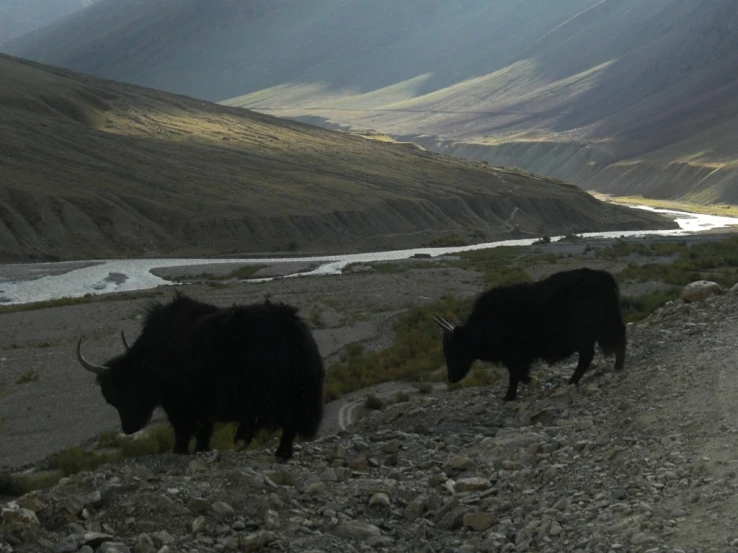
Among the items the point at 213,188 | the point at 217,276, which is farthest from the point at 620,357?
the point at 213,188

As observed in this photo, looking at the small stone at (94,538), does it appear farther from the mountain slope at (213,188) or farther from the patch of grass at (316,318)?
the mountain slope at (213,188)

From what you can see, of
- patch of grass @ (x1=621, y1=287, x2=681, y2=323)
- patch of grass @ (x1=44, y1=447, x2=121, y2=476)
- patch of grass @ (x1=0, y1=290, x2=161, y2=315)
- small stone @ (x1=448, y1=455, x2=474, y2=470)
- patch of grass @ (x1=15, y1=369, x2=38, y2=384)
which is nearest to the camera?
small stone @ (x1=448, y1=455, x2=474, y2=470)

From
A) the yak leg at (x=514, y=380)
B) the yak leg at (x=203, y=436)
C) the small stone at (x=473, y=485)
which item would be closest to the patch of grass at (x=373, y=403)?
the yak leg at (x=514, y=380)

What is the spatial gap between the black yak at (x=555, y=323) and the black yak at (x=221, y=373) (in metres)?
3.78

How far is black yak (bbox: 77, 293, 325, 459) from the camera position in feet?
33.7

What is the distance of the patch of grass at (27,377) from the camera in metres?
20.0

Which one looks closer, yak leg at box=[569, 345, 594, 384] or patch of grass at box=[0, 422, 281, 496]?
patch of grass at box=[0, 422, 281, 496]

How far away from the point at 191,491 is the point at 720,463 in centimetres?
461

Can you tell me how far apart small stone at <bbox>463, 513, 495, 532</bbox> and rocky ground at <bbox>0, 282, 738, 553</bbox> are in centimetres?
1

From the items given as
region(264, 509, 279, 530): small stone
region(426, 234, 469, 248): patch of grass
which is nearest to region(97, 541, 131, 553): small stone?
region(264, 509, 279, 530): small stone

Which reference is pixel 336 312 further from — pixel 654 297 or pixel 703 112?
pixel 703 112

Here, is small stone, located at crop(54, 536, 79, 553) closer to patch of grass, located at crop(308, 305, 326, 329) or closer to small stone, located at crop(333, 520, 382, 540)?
small stone, located at crop(333, 520, 382, 540)

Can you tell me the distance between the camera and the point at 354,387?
→ 18.5 metres

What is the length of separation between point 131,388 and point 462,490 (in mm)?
4295
